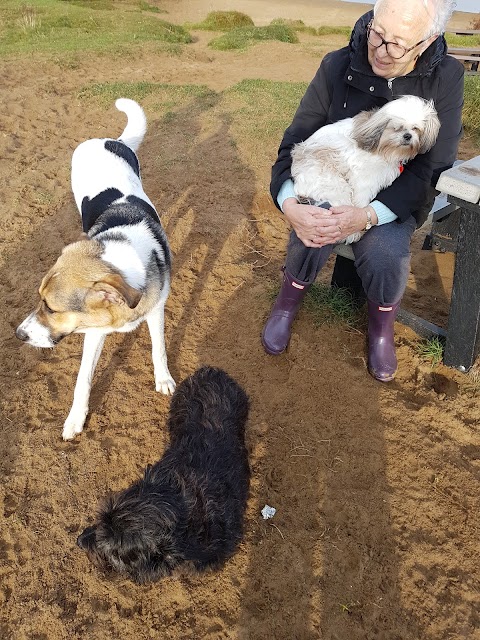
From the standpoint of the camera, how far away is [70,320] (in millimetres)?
2598

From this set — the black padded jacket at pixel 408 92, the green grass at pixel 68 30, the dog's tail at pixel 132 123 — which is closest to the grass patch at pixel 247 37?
the green grass at pixel 68 30

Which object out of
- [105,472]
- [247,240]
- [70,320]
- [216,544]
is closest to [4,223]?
[247,240]

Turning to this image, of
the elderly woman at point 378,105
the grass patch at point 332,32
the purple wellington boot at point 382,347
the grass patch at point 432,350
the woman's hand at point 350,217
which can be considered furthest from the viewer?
the grass patch at point 332,32

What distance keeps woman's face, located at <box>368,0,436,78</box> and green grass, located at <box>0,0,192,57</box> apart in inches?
441

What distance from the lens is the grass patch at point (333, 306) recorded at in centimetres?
383

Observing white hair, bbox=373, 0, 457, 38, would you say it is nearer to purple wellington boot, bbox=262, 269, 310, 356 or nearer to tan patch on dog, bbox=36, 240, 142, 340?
purple wellington boot, bbox=262, 269, 310, 356

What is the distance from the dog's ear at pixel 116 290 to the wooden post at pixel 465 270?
1.84 m

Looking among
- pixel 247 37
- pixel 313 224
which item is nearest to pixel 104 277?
pixel 313 224

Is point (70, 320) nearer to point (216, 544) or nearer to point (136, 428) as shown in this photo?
point (136, 428)

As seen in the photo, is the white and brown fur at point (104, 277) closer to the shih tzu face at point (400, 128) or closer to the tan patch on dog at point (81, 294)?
the tan patch on dog at point (81, 294)

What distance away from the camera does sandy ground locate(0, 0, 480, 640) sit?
2266 mm

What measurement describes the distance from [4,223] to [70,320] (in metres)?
3.01

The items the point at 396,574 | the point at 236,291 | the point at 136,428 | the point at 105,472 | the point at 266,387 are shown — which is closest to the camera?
the point at 396,574

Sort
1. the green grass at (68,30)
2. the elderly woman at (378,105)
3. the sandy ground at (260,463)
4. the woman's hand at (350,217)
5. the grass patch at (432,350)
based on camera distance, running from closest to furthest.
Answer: the sandy ground at (260,463) → the elderly woman at (378,105) → the woman's hand at (350,217) → the grass patch at (432,350) → the green grass at (68,30)
